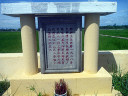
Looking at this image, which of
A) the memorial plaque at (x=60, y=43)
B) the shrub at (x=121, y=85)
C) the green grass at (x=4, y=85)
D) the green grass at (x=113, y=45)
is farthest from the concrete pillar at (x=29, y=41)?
the green grass at (x=113, y=45)

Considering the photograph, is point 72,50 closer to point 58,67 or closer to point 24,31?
point 58,67

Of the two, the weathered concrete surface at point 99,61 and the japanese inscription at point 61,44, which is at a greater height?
the japanese inscription at point 61,44

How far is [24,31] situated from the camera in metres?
2.80

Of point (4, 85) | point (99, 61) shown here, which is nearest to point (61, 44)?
point (99, 61)

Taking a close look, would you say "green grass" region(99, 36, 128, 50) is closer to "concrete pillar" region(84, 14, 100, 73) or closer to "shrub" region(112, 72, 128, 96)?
"shrub" region(112, 72, 128, 96)

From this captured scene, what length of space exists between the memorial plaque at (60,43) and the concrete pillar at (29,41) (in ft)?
0.55

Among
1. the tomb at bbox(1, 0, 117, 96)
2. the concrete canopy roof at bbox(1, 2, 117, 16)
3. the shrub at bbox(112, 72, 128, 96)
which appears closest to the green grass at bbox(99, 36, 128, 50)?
the shrub at bbox(112, 72, 128, 96)

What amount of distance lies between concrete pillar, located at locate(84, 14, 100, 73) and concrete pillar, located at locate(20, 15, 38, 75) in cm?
121

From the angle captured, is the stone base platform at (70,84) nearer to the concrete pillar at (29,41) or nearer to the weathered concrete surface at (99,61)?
the concrete pillar at (29,41)

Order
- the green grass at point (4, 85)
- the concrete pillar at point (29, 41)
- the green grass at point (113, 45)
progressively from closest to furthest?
1. the concrete pillar at point (29, 41)
2. the green grass at point (4, 85)
3. the green grass at point (113, 45)

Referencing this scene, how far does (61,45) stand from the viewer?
297 cm

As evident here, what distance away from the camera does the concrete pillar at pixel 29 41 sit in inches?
110

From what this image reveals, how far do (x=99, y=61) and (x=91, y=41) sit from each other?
1.41m

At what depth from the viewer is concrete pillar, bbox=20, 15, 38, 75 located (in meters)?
2.78
